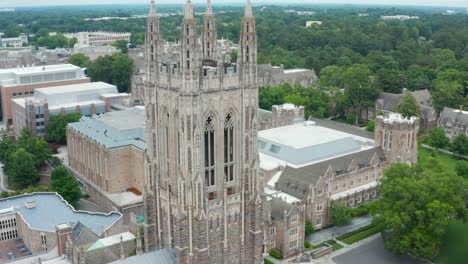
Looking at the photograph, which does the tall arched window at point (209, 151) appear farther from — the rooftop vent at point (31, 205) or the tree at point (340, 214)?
the tree at point (340, 214)

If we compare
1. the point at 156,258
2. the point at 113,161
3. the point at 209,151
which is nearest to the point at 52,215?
the point at 113,161

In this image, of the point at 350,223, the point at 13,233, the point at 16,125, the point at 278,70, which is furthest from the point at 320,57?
the point at 13,233

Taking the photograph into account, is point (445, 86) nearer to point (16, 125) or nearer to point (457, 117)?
point (457, 117)

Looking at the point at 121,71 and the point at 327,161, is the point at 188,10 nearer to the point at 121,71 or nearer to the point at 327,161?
the point at 327,161

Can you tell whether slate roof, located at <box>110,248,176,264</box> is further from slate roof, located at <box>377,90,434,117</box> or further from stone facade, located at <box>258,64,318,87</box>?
stone facade, located at <box>258,64,318,87</box>

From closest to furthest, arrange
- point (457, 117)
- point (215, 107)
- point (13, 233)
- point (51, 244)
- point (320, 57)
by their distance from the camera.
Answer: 1. point (215, 107)
2. point (51, 244)
3. point (13, 233)
4. point (457, 117)
5. point (320, 57)

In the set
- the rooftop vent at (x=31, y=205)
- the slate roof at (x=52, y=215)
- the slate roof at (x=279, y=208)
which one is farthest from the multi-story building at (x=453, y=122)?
the rooftop vent at (x=31, y=205)
